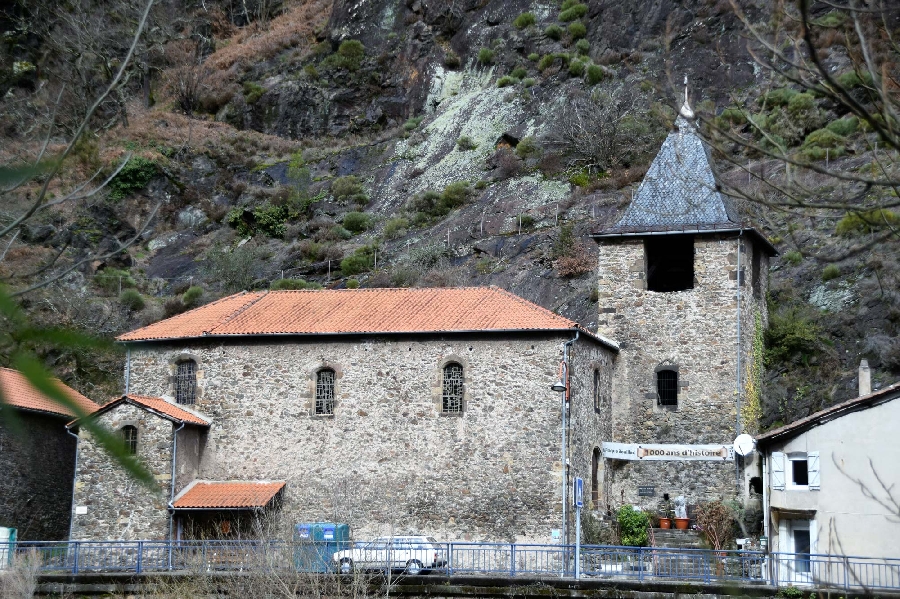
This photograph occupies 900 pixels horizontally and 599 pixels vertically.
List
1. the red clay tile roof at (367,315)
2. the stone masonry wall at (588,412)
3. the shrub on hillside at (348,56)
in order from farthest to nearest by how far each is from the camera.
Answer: the shrub on hillside at (348,56) → the red clay tile roof at (367,315) → the stone masonry wall at (588,412)

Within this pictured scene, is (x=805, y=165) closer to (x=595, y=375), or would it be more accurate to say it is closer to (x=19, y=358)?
(x=19, y=358)

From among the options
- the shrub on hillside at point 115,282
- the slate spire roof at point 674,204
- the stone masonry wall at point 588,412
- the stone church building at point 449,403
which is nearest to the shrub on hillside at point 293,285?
the shrub on hillside at point 115,282

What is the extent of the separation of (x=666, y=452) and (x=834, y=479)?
7.43 metres

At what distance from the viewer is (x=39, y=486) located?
32.6 m

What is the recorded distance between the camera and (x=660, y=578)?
23812 mm

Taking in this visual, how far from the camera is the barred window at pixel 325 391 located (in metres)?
30.3

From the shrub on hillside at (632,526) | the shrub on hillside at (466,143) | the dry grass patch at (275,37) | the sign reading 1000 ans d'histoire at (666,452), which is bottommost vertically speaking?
the shrub on hillside at (632,526)

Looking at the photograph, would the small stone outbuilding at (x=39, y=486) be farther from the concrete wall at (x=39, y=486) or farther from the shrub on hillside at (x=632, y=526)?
the shrub on hillside at (x=632, y=526)

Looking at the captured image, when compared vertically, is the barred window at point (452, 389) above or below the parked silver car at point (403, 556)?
above

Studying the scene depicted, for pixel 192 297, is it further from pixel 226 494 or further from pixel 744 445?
pixel 744 445

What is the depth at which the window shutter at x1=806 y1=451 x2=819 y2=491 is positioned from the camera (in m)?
25.1

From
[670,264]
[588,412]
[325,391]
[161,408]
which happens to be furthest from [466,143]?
[161,408]

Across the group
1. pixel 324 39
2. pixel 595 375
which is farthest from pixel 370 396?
pixel 324 39

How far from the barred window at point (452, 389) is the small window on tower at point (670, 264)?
301 inches
